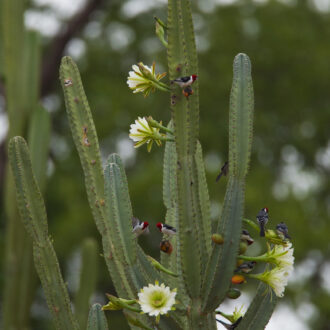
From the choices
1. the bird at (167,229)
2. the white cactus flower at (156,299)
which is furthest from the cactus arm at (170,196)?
the white cactus flower at (156,299)

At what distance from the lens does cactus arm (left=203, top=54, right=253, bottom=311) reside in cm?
168

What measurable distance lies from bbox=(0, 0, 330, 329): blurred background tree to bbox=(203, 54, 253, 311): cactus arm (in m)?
5.17

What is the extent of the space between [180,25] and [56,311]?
0.89 m

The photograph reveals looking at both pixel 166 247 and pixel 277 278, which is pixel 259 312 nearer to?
pixel 277 278

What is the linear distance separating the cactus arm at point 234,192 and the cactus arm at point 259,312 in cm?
17

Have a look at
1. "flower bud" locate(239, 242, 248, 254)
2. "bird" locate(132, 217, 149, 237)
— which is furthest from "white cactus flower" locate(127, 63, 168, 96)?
"flower bud" locate(239, 242, 248, 254)

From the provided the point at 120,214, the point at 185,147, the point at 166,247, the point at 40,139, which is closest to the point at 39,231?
the point at 120,214

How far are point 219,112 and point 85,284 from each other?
19.9 feet

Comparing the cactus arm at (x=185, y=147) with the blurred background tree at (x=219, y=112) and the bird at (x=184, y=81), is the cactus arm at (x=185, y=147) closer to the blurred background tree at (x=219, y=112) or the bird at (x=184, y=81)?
the bird at (x=184, y=81)

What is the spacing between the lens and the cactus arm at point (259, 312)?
1.82 meters

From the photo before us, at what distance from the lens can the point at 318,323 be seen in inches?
313

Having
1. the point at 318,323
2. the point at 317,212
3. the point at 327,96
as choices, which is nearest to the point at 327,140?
the point at 327,96

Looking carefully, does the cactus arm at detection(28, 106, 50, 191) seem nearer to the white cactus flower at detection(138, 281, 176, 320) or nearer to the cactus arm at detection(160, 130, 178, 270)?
the cactus arm at detection(160, 130, 178, 270)

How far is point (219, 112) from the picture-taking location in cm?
909
